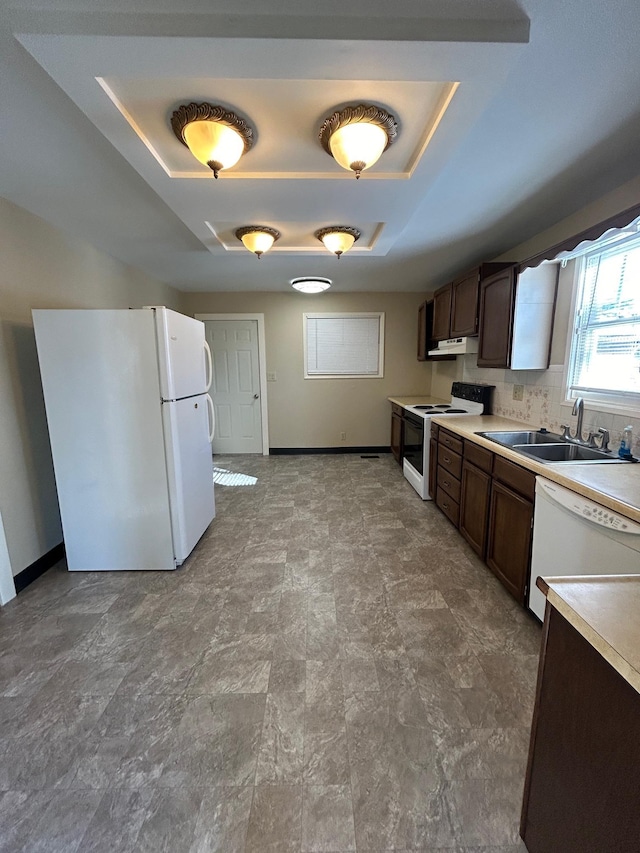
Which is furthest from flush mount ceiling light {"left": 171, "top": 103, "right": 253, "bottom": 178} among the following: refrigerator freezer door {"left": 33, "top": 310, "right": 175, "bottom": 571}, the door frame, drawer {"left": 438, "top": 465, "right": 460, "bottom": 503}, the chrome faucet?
the door frame

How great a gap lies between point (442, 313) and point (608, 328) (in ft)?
6.30

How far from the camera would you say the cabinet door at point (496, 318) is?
8.52 ft

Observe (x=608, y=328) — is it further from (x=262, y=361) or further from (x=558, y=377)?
(x=262, y=361)

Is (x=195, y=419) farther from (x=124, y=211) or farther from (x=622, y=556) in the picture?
(x=622, y=556)

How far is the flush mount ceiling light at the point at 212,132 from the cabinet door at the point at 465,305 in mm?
2395

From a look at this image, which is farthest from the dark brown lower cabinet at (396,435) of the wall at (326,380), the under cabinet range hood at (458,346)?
the under cabinet range hood at (458,346)

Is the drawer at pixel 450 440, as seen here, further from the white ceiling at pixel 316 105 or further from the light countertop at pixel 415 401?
the white ceiling at pixel 316 105

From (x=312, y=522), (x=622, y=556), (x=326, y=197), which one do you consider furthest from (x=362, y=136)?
(x=312, y=522)

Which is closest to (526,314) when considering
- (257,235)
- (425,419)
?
(425,419)

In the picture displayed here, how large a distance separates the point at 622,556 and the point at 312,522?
7.19 feet

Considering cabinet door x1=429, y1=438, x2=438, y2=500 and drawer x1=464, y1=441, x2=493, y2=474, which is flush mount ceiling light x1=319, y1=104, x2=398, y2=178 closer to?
drawer x1=464, y1=441, x2=493, y2=474

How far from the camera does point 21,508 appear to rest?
2244 mm

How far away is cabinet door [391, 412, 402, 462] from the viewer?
4.64m

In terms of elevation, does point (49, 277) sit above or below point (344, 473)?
above
